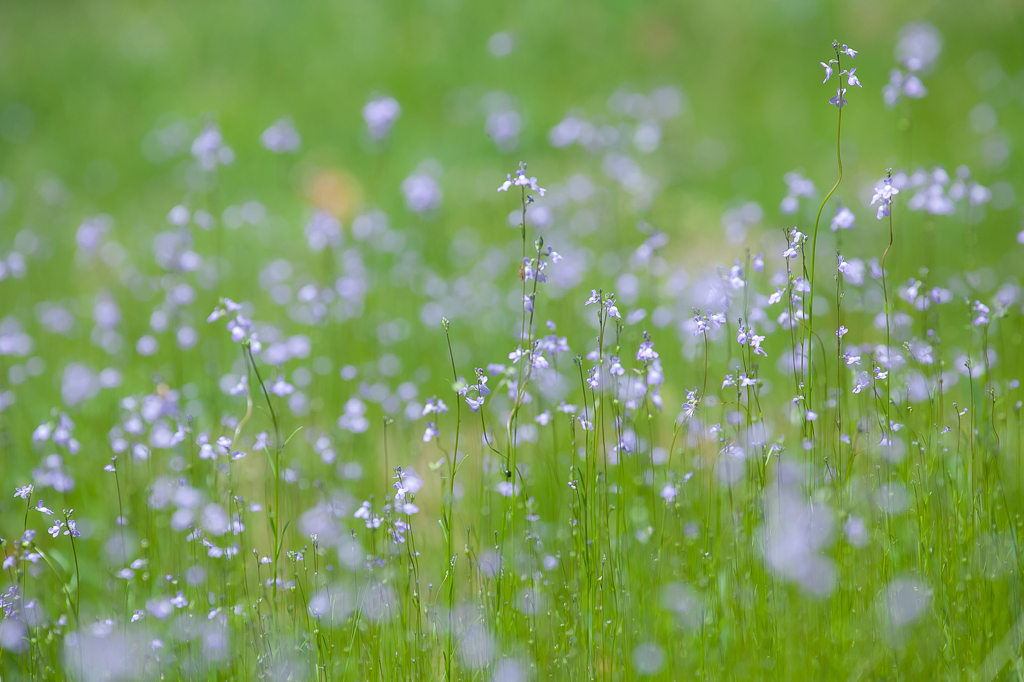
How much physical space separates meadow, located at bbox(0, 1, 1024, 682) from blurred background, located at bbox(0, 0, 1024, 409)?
59 mm

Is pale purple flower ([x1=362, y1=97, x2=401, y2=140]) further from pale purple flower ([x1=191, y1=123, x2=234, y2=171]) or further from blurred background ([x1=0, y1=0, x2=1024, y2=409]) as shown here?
pale purple flower ([x1=191, y1=123, x2=234, y2=171])

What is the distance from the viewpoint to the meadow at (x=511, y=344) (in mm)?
2441

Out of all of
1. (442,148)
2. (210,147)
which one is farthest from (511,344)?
(442,148)

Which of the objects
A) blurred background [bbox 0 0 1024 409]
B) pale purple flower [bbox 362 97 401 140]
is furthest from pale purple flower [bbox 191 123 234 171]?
pale purple flower [bbox 362 97 401 140]

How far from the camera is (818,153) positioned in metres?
7.91

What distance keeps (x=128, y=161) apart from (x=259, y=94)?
1.92 m

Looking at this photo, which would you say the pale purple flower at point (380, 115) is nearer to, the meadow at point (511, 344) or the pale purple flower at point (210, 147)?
the meadow at point (511, 344)

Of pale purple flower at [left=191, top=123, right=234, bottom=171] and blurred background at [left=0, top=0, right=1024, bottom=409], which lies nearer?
pale purple flower at [left=191, top=123, right=234, bottom=171]

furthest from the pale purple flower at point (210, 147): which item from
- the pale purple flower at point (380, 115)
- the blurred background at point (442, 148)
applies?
the pale purple flower at point (380, 115)

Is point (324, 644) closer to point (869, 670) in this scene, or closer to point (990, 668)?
point (869, 670)

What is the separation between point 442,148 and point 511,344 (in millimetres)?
4340

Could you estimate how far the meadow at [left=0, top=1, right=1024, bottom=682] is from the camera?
2441 millimetres

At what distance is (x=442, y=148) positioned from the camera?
8711mm

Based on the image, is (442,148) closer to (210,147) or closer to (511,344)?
(511,344)
